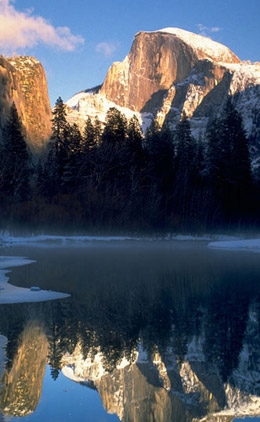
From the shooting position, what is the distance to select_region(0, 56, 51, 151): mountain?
→ 93.0m

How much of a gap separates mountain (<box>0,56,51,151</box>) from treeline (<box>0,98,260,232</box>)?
3251 cm

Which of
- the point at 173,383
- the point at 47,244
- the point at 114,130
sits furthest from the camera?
the point at 114,130

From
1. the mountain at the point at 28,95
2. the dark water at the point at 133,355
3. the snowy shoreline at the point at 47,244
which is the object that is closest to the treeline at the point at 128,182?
the snowy shoreline at the point at 47,244

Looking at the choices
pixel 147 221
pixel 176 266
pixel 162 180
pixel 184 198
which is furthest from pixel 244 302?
pixel 162 180

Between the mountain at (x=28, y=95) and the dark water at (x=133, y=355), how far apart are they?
7555cm

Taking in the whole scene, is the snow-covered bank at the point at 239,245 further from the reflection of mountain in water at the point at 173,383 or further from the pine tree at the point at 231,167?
the reflection of mountain in water at the point at 173,383

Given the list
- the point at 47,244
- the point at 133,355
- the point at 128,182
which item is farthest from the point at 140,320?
the point at 128,182

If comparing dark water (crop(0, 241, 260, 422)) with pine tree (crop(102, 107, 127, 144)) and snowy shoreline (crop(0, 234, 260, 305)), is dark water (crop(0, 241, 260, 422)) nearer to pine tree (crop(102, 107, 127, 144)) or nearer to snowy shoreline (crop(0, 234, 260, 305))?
snowy shoreline (crop(0, 234, 260, 305))

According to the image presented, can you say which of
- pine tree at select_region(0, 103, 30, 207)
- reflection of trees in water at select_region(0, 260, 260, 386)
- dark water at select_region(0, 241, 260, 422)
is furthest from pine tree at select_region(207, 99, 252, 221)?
dark water at select_region(0, 241, 260, 422)

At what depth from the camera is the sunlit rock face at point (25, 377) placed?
5.74 metres

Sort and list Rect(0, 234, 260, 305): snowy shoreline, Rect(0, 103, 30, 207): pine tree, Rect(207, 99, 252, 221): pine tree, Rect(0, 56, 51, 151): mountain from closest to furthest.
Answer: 1. Rect(0, 234, 260, 305): snowy shoreline
2. Rect(0, 103, 30, 207): pine tree
3. Rect(207, 99, 252, 221): pine tree
4. Rect(0, 56, 51, 151): mountain

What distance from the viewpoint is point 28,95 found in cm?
11400

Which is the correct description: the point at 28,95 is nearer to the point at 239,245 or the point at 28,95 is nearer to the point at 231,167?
the point at 231,167

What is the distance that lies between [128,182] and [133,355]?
4527cm
